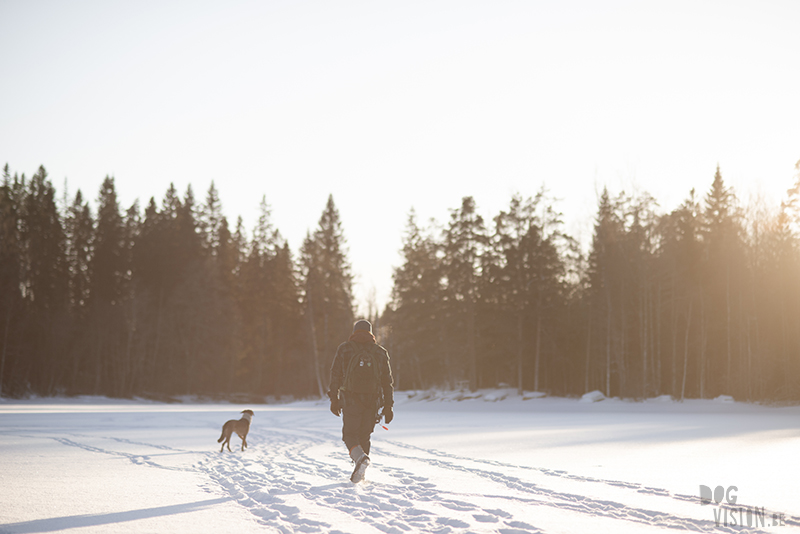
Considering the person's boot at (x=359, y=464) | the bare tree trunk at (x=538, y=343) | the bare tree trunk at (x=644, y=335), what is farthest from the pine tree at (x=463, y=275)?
the person's boot at (x=359, y=464)

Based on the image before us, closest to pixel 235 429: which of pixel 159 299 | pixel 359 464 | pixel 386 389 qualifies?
pixel 386 389

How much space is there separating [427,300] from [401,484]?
38.0 m

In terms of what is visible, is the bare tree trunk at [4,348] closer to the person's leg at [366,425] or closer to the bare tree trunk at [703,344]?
the person's leg at [366,425]

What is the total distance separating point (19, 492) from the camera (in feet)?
20.2

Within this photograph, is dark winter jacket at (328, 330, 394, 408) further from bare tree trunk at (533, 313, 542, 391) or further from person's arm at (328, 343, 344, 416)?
bare tree trunk at (533, 313, 542, 391)

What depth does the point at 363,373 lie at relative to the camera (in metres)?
7.50

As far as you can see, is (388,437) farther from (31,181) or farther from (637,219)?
(31,181)

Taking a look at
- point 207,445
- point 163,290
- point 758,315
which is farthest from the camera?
point 163,290

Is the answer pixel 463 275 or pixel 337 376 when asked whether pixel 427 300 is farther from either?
pixel 337 376

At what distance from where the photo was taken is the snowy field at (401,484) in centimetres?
505

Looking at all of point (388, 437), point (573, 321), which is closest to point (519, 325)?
point (573, 321)

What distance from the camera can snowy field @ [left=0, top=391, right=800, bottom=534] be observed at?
505 cm

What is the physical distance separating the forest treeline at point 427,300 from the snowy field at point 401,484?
21746 mm

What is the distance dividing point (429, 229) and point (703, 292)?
19.9 metres
